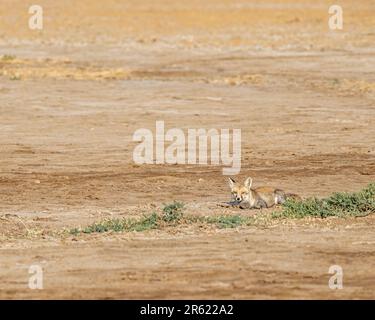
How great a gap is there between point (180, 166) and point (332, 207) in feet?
14.4

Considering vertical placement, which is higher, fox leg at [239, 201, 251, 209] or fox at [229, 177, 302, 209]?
fox at [229, 177, 302, 209]

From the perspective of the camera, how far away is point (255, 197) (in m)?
13.8

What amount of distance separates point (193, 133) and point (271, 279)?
34.6 feet

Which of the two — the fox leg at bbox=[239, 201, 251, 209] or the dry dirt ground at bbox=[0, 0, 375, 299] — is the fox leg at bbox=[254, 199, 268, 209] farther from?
the dry dirt ground at bbox=[0, 0, 375, 299]

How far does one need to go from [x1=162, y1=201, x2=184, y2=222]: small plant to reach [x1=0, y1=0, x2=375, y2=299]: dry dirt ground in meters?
0.30

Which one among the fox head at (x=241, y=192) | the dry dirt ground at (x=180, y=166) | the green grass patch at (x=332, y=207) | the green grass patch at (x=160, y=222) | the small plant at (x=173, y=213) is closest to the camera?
the dry dirt ground at (x=180, y=166)

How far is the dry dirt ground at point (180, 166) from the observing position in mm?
10391

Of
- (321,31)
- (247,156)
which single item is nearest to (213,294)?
(247,156)

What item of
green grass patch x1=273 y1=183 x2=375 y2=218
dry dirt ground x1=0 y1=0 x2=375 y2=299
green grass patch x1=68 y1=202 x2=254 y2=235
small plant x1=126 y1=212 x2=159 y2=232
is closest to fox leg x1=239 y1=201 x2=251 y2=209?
dry dirt ground x1=0 y1=0 x2=375 y2=299

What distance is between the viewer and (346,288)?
32.1ft

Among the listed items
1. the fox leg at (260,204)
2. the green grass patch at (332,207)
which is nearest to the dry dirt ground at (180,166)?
the green grass patch at (332,207)

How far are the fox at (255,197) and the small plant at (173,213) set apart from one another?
871 mm

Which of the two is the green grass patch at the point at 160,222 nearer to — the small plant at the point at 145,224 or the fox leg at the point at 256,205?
the small plant at the point at 145,224

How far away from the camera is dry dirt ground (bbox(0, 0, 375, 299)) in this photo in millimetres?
10391
